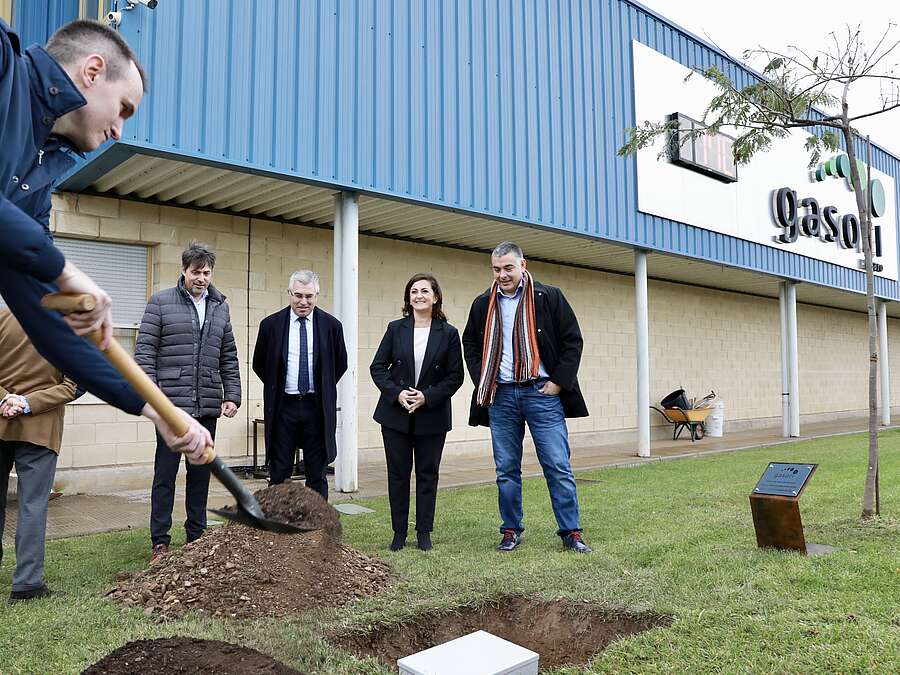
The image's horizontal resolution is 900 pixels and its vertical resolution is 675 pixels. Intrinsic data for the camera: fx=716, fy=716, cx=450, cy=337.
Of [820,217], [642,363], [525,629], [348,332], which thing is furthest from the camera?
[820,217]

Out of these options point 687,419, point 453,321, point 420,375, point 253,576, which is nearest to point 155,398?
point 253,576

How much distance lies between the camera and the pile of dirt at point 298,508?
4148 millimetres

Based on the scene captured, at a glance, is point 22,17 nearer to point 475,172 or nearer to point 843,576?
point 475,172

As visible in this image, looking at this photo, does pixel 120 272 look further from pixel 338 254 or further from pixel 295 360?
pixel 295 360

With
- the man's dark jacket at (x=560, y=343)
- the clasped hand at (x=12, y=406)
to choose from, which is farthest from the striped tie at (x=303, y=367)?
the clasped hand at (x=12, y=406)

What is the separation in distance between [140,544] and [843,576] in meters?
4.36

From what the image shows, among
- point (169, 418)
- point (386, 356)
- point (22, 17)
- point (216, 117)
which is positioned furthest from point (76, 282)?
point (22, 17)

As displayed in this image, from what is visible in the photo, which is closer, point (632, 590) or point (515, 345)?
point (632, 590)

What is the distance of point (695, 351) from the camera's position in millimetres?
15867

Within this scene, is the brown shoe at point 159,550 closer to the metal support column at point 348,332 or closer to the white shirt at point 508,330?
the white shirt at point 508,330

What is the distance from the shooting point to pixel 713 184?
12641mm

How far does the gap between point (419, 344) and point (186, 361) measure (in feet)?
5.09

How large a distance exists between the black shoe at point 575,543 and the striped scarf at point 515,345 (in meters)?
1.01

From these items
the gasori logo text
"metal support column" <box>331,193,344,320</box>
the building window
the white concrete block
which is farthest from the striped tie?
the gasori logo text
